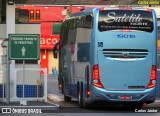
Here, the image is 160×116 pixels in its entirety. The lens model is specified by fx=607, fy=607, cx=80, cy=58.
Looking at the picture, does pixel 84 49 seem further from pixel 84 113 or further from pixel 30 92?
pixel 30 92

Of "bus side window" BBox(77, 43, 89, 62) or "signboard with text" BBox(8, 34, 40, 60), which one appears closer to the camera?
"bus side window" BBox(77, 43, 89, 62)

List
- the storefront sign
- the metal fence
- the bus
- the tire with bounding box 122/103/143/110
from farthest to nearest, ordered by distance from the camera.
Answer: the storefront sign, the metal fence, the tire with bounding box 122/103/143/110, the bus

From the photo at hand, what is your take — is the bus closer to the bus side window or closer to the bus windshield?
the bus windshield

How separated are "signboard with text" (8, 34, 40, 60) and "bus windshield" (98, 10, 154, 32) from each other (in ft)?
11.6

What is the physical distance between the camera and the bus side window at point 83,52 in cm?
2182

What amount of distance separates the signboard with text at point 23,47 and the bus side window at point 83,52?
5.73 feet

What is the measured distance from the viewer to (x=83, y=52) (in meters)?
22.3

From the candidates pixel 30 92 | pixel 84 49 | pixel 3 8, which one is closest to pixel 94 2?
pixel 3 8

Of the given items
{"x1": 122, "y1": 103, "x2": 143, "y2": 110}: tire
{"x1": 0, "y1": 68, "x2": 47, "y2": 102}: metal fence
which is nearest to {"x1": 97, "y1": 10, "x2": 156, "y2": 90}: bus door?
{"x1": 122, "y1": 103, "x2": 143, "y2": 110}: tire

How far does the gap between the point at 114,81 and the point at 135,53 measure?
3.99 ft

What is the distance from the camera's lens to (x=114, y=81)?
2103 centimetres

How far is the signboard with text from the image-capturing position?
921 inches

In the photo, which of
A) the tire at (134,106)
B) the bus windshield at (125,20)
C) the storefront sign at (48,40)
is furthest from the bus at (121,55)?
the storefront sign at (48,40)

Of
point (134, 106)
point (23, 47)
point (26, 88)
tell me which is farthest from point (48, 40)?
point (134, 106)
